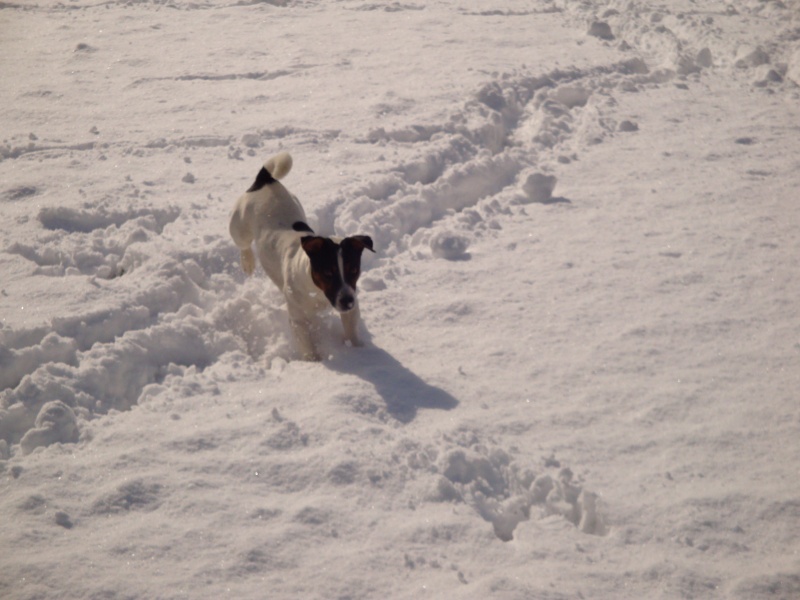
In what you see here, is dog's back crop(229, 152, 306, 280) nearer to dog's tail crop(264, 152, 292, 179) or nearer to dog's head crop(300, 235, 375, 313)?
dog's tail crop(264, 152, 292, 179)

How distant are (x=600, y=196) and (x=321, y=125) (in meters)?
2.81

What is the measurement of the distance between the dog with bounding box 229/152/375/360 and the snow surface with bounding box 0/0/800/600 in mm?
229

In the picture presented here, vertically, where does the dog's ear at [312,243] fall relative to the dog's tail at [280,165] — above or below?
below

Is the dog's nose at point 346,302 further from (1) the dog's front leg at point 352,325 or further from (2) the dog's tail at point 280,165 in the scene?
(2) the dog's tail at point 280,165

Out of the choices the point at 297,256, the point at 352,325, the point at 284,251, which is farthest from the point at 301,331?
the point at 284,251

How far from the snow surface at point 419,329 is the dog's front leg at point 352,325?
0.15 m

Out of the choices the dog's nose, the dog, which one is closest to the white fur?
the dog

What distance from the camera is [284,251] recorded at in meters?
5.05

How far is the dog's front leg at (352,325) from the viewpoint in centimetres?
474

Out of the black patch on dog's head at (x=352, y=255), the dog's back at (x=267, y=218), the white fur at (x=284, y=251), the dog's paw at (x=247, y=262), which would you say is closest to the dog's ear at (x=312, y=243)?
the black patch on dog's head at (x=352, y=255)

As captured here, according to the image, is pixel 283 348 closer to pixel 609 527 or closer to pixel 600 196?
pixel 609 527

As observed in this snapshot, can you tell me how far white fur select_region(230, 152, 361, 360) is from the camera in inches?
188

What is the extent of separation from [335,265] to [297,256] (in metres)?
0.51

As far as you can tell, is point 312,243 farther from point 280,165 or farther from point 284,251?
point 280,165
